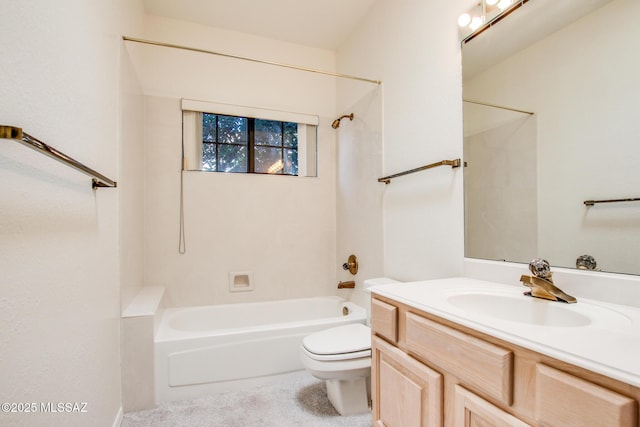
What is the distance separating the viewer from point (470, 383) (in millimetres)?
823

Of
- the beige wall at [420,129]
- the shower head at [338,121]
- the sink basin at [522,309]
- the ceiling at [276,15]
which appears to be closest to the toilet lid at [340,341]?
the beige wall at [420,129]

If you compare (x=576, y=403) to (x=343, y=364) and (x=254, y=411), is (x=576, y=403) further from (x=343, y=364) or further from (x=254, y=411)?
(x=254, y=411)

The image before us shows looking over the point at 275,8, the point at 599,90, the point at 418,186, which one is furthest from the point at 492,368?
the point at 275,8

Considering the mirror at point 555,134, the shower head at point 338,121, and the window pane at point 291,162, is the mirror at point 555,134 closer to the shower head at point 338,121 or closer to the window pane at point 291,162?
the shower head at point 338,121

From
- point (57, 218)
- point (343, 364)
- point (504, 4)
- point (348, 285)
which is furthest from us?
point (348, 285)

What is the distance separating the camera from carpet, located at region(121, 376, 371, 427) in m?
1.57

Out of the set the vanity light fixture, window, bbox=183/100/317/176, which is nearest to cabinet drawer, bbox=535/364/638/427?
the vanity light fixture

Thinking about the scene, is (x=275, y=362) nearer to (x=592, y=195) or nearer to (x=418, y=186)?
(x=418, y=186)

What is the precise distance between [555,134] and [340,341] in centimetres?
140

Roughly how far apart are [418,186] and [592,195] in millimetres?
855

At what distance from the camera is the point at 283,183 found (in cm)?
277

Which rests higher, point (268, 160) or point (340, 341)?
point (268, 160)

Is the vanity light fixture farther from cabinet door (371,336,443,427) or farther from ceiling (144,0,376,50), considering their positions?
cabinet door (371,336,443,427)

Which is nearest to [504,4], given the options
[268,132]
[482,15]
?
[482,15]
